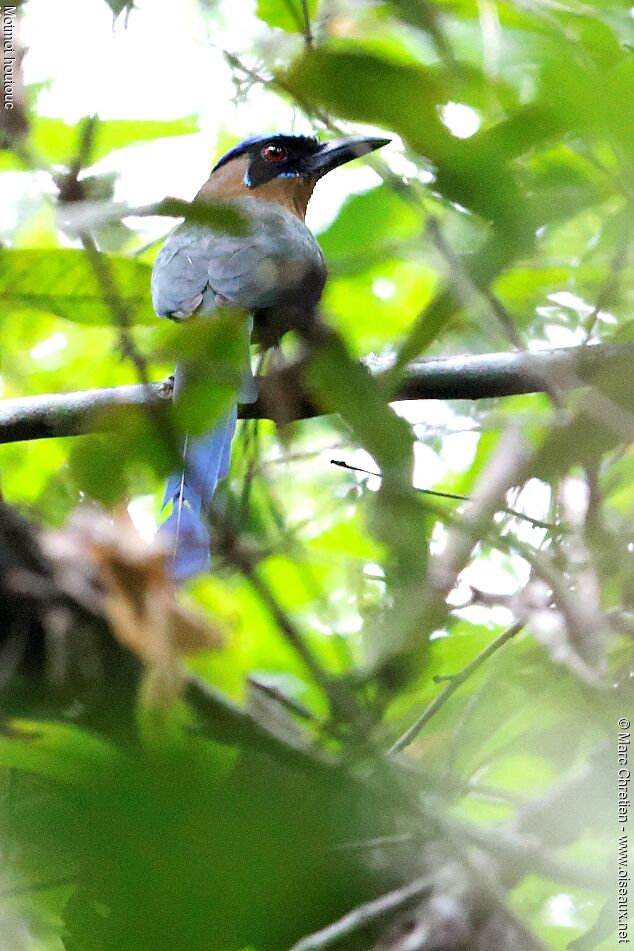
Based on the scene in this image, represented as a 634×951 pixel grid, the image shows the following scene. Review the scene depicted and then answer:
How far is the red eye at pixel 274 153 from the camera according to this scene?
4102 mm

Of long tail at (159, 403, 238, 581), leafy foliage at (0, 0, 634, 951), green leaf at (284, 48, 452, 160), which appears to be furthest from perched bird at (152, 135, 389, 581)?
green leaf at (284, 48, 452, 160)

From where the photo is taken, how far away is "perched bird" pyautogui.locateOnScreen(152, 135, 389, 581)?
1481 millimetres

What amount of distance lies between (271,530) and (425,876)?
92 centimetres

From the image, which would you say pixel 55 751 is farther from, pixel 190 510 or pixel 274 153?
pixel 274 153

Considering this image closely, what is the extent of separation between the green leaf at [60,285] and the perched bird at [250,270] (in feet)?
0.77

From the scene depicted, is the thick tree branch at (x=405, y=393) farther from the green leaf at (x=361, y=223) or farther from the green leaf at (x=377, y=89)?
the green leaf at (x=377, y=89)

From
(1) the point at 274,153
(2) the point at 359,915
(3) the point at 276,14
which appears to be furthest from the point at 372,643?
(1) the point at 274,153

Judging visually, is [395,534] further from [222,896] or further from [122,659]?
[122,659]

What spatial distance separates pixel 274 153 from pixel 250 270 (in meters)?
1.57

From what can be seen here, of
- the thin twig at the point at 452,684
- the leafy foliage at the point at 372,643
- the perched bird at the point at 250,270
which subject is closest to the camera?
the leafy foliage at the point at 372,643

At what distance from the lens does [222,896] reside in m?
0.65

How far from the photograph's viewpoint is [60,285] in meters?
1.37

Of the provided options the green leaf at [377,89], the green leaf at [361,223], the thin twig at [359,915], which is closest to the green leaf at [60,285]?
the green leaf at [377,89]

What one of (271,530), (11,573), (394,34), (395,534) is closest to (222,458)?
(271,530)
